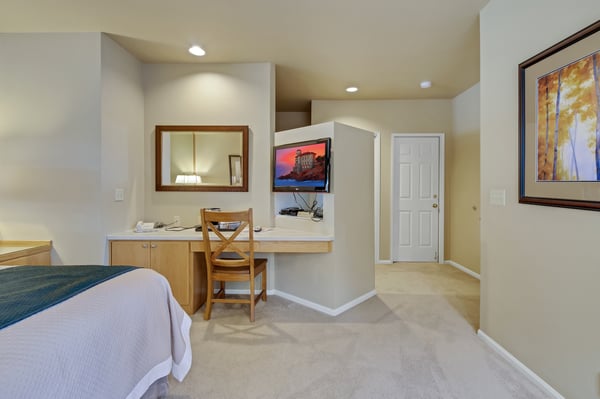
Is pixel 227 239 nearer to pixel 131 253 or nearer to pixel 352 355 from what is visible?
pixel 131 253

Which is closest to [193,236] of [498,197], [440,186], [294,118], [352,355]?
[352,355]

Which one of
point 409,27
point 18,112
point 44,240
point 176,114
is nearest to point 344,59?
point 409,27

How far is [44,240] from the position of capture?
2465 millimetres

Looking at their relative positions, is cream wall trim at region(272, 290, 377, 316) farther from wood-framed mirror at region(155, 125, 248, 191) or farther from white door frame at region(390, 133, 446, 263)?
white door frame at region(390, 133, 446, 263)

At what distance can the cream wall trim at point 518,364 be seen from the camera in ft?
5.08

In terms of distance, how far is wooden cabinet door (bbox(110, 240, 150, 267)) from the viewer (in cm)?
255

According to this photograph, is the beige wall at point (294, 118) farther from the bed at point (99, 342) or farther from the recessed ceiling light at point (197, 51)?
the bed at point (99, 342)

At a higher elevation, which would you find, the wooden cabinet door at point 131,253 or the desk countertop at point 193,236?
the desk countertop at point 193,236

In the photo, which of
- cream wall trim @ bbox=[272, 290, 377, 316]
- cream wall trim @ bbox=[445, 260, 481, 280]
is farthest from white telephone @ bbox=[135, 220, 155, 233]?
cream wall trim @ bbox=[445, 260, 481, 280]

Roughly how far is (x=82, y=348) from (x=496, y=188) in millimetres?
2507

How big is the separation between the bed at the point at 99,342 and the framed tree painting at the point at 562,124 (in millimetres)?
2236

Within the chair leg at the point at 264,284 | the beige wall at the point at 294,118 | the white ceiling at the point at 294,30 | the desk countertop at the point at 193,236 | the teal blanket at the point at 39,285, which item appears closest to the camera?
the teal blanket at the point at 39,285

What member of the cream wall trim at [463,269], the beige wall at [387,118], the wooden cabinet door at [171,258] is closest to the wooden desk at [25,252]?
the wooden cabinet door at [171,258]

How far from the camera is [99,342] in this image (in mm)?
986
